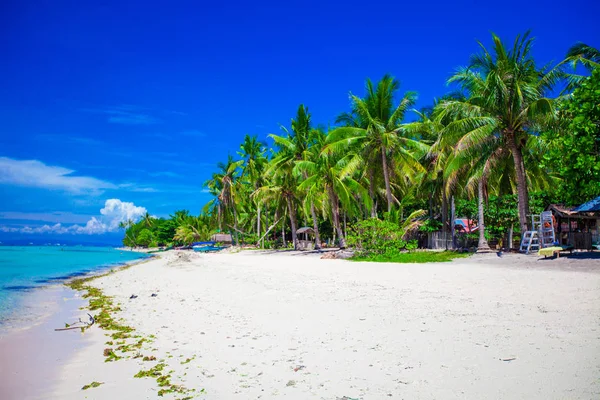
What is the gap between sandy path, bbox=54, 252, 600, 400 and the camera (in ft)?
10.8

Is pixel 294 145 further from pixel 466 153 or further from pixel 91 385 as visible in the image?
pixel 91 385

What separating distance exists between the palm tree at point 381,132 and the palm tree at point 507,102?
14.4 ft

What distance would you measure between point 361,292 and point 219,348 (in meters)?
3.92

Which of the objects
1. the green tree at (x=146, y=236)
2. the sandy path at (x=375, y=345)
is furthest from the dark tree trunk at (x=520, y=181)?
the green tree at (x=146, y=236)

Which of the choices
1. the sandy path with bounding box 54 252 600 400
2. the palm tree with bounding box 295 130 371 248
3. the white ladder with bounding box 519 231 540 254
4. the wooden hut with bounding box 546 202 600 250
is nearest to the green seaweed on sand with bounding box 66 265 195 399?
the sandy path with bounding box 54 252 600 400

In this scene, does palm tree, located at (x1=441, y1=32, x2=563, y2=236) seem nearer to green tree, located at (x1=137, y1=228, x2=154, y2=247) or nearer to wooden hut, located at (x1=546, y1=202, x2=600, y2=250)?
wooden hut, located at (x1=546, y1=202, x2=600, y2=250)

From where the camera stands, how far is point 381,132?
867 inches

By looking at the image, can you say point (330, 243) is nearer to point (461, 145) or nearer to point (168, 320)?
point (461, 145)

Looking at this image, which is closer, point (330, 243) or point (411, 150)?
point (411, 150)

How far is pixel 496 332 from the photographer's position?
4602 millimetres

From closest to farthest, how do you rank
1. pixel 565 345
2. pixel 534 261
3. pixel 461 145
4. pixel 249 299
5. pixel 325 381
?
pixel 325 381
pixel 565 345
pixel 249 299
pixel 534 261
pixel 461 145

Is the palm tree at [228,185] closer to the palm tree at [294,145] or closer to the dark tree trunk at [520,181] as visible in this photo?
the palm tree at [294,145]

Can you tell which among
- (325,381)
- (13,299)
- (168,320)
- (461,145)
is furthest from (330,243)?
(325,381)

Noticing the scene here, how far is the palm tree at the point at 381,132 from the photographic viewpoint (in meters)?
22.2
